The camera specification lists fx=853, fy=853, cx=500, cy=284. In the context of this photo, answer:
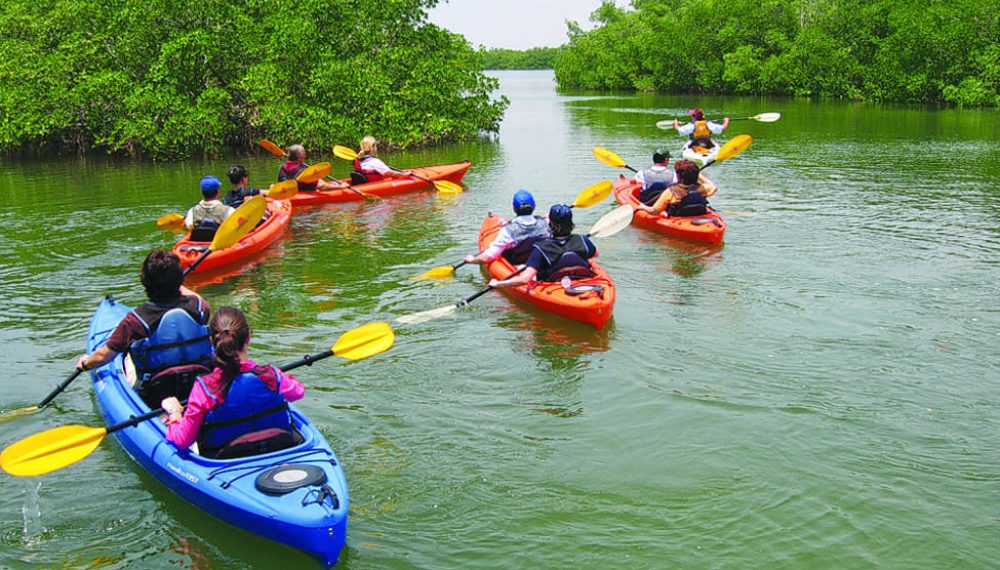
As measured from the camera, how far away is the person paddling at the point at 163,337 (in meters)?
5.50

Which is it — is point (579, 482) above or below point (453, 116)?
below

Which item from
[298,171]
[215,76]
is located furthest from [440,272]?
[215,76]

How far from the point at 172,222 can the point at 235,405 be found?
8.43 meters

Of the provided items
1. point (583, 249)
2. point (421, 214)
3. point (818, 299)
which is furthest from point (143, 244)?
point (818, 299)

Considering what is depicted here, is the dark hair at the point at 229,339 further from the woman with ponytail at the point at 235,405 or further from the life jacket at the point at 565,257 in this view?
the life jacket at the point at 565,257

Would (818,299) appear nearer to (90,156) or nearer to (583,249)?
(583,249)

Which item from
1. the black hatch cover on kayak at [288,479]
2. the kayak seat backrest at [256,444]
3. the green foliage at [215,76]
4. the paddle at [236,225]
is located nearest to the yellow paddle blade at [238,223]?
the paddle at [236,225]

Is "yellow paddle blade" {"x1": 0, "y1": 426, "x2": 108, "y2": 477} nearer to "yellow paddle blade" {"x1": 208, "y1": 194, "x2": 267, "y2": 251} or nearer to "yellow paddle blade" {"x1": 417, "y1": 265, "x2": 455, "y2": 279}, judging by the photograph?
"yellow paddle blade" {"x1": 208, "y1": 194, "x2": 267, "y2": 251}

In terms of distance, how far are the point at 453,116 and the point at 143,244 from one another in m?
12.5

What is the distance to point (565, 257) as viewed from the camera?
8711 mm

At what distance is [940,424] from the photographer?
633 centimetres

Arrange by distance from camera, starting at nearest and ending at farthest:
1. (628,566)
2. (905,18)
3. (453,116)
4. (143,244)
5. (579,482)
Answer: (628,566), (579,482), (143,244), (453,116), (905,18)

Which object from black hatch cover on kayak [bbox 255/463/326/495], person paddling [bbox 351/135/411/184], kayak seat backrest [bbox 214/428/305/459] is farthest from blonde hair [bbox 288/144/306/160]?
black hatch cover on kayak [bbox 255/463/326/495]

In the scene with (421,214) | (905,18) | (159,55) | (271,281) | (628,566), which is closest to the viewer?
(628,566)
